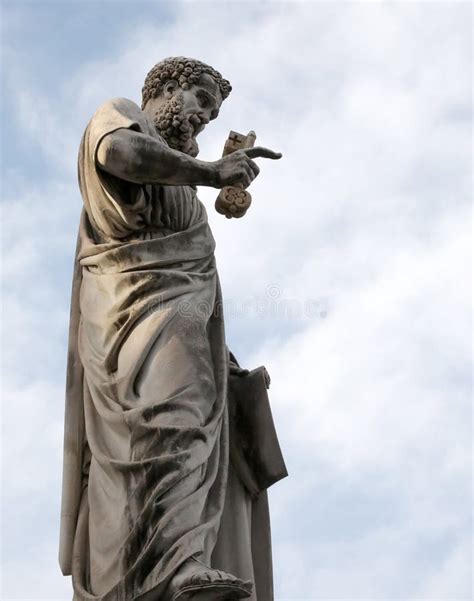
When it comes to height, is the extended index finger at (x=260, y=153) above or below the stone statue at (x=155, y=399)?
above

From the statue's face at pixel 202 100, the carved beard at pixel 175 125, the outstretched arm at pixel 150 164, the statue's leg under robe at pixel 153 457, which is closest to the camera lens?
the statue's leg under robe at pixel 153 457

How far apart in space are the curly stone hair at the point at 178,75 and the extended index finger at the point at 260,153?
3.09ft

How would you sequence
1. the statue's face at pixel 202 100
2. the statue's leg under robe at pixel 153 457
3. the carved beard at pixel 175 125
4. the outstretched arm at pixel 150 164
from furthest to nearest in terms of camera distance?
the statue's face at pixel 202 100 → the carved beard at pixel 175 125 → the outstretched arm at pixel 150 164 → the statue's leg under robe at pixel 153 457

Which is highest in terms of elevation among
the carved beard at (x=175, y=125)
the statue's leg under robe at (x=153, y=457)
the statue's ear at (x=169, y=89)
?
the statue's ear at (x=169, y=89)

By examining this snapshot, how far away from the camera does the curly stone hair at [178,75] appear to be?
488 inches

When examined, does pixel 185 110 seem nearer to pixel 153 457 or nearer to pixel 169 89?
pixel 169 89

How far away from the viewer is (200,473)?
1051 cm

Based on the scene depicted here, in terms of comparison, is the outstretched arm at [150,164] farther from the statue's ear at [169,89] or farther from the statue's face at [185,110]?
the statue's ear at [169,89]

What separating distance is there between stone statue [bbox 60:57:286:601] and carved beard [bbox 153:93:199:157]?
2cm

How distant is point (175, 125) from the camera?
1224cm

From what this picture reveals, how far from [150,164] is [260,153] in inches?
40.2

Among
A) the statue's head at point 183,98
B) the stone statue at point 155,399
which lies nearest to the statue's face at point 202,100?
the statue's head at point 183,98

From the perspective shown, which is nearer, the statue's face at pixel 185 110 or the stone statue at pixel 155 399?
the stone statue at pixel 155 399

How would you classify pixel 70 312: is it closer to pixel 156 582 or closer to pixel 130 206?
pixel 130 206
